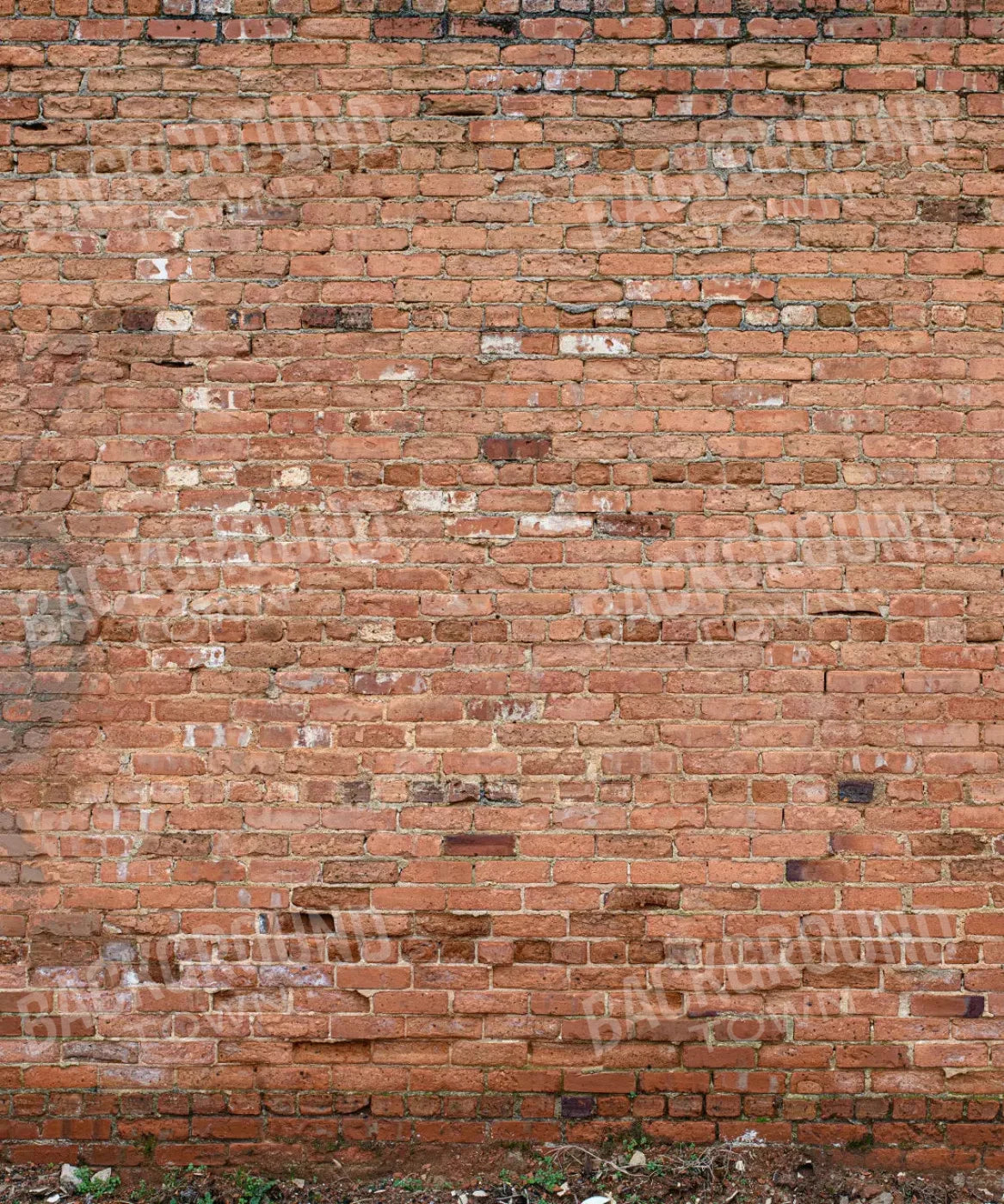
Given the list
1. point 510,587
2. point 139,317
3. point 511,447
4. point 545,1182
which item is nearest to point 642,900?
point 545,1182

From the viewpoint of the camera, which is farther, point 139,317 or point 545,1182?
point 139,317

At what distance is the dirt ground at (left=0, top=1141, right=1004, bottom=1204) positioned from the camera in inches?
101

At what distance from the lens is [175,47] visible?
2674 mm

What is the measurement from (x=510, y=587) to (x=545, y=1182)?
5.50ft

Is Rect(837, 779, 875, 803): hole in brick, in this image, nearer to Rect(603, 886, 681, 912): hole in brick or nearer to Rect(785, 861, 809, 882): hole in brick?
Rect(785, 861, 809, 882): hole in brick

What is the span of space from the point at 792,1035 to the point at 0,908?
2.32m

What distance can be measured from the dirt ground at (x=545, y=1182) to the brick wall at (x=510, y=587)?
7cm

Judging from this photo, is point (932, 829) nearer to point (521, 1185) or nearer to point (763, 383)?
point (763, 383)

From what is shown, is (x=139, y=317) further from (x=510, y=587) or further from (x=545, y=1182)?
(x=545, y=1182)

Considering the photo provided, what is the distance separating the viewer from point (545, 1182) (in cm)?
258

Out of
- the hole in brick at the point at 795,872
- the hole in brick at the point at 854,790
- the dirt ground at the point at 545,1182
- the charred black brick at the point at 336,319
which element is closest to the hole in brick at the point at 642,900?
the hole in brick at the point at 795,872

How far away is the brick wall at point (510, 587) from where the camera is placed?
2648 millimetres

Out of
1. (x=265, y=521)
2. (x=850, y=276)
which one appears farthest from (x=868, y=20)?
(x=265, y=521)

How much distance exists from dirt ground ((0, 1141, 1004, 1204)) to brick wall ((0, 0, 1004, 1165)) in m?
0.07
